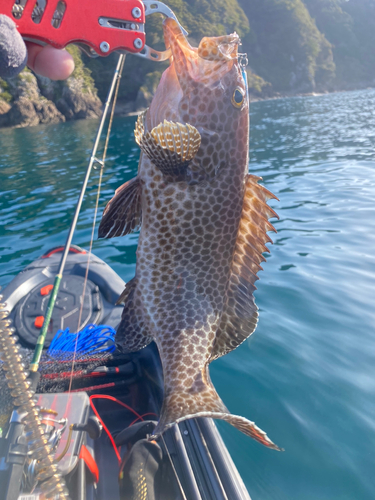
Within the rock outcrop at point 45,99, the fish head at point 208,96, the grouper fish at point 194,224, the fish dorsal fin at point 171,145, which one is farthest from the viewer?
the rock outcrop at point 45,99

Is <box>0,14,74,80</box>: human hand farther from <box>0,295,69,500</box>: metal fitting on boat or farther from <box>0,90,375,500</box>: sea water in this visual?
<box>0,90,375,500</box>: sea water

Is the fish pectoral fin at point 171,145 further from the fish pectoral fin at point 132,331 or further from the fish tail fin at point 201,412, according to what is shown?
the fish tail fin at point 201,412

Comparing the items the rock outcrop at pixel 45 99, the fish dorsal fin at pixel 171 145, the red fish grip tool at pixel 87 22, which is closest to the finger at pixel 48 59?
the red fish grip tool at pixel 87 22

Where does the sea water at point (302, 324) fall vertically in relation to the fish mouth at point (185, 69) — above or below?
below

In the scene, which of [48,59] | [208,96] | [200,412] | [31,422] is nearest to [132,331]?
[200,412]

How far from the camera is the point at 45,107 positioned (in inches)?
1821

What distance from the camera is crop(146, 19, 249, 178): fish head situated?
2631 mm

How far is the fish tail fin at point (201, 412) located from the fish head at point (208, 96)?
165 cm

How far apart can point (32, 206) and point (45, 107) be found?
40.7 meters

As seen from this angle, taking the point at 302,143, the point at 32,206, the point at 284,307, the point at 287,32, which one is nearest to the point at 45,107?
the point at 302,143

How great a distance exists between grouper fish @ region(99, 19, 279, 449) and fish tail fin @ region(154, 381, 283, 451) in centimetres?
11

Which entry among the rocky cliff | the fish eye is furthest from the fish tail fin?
the rocky cliff

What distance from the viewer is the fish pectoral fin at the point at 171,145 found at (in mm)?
2246

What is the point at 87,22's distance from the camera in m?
2.98
